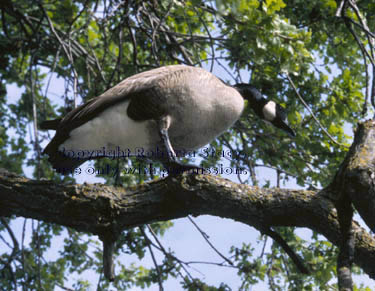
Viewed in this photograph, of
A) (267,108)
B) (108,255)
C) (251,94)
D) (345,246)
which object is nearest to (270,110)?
(267,108)

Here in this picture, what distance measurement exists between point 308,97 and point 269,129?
613mm

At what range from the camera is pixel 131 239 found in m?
5.48

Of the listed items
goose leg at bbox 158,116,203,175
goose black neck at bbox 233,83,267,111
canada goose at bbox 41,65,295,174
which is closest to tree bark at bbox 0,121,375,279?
goose leg at bbox 158,116,203,175

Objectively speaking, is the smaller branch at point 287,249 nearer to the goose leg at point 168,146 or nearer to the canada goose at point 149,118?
the goose leg at point 168,146

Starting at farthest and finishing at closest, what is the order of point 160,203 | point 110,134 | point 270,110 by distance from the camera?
point 270,110 → point 110,134 → point 160,203

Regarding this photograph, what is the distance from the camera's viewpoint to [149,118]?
13.7 feet

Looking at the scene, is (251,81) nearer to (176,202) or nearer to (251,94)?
(251,94)

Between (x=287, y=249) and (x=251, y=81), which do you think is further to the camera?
(x=251, y=81)

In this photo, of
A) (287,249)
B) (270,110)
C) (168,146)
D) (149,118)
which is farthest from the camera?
(270,110)

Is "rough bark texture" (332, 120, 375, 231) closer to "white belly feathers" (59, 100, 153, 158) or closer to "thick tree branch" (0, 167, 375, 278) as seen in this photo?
"thick tree branch" (0, 167, 375, 278)

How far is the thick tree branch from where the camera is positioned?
298 cm

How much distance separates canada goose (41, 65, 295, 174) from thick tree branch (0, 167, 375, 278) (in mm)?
829

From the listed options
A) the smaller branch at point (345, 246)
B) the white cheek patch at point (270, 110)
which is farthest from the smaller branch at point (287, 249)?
the white cheek patch at point (270, 110)

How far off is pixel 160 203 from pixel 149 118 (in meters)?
1.29
